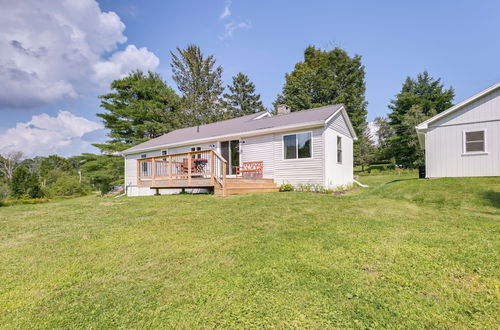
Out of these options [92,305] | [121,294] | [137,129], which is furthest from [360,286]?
[137,129]

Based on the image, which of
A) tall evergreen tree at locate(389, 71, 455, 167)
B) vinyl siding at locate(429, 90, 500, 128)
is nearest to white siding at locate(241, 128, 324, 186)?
vinyl siding at locate(429, 90, 500, 128)

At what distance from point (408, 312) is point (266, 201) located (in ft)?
15.8

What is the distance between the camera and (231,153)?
12.4 m

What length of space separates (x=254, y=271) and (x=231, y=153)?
32.6ft

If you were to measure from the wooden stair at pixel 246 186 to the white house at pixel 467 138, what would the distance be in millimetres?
7071

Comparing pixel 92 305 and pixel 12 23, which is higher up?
pixel 12 23

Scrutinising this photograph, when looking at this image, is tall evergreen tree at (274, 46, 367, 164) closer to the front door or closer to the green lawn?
the front door

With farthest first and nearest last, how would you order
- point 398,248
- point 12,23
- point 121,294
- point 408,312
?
point 12,23 < point 398,248 < point 121,294 < point 408,312

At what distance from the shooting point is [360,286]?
7.71ft

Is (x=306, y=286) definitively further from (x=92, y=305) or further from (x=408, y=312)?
(x=92, y=305)

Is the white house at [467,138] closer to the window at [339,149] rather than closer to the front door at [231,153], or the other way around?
the window at [339,149]

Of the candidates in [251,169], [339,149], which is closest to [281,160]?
[251,169]

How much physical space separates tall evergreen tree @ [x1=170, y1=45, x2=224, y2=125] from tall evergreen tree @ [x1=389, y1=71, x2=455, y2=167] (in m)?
22.7

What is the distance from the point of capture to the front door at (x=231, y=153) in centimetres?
1222
